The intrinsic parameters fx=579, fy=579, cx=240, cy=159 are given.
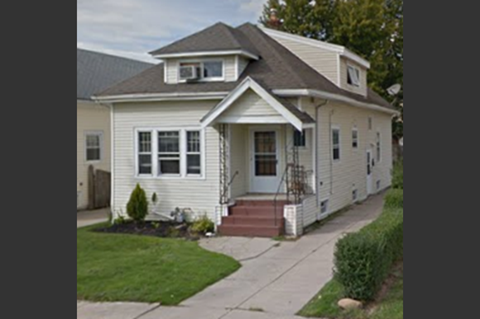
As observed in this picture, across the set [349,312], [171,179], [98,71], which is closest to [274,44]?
[171,179]

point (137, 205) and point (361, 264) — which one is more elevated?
point (137, 205)

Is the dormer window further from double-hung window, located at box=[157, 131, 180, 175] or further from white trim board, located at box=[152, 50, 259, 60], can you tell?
double-hung window, located at box=[157, 131, 180, 175]

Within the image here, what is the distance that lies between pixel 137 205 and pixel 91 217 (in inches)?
143

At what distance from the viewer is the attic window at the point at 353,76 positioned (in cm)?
2072

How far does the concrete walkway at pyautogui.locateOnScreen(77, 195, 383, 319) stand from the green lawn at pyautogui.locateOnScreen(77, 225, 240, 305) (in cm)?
31

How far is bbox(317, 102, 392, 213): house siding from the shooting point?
56.1ft

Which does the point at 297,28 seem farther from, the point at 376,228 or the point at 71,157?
the point at 71,157

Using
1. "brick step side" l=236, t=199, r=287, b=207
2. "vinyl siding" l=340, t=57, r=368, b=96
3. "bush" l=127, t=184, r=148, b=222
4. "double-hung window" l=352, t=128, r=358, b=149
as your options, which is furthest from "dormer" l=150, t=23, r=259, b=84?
"double-hung window" l=352, t=128, r=358, b=149

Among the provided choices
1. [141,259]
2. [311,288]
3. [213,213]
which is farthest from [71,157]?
[213,213]

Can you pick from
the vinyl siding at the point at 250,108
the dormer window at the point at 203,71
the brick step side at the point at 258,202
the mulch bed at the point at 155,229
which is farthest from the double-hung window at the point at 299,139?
the mulch bed at the point at 155,229

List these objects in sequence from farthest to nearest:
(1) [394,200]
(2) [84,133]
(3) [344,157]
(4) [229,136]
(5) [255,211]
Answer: (2) [84,133] → (3) [344,157] → (4) [229,136] → (5) [255,211] → (1) [394,200]

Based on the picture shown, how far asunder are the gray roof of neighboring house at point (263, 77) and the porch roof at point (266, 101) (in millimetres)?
678

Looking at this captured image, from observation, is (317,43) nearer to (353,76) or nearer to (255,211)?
(353,76)

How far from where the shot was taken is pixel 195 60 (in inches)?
657
